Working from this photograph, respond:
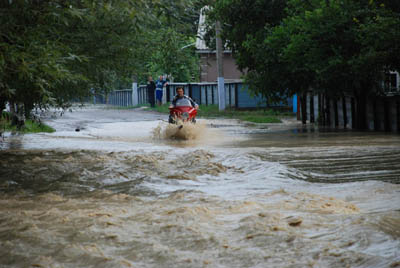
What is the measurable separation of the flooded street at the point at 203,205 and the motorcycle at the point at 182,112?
352cm

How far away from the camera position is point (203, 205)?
8500 millimetres

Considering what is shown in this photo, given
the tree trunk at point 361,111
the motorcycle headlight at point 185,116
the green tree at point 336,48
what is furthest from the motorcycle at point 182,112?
the tree trunk at point 361,111

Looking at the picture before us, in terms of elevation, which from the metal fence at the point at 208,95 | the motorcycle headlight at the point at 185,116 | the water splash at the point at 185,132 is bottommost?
the water splash at the point at 185,132

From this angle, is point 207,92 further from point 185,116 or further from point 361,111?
point 185,116

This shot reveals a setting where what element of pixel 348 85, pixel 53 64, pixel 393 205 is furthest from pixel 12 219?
pixel 348 85

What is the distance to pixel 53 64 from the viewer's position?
28.5 feet

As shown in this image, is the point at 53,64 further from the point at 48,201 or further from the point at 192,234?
the point at 192,234

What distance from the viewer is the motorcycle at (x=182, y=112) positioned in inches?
806

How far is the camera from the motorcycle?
20469mm

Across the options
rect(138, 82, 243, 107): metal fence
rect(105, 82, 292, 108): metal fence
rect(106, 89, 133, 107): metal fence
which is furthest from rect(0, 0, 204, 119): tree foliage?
rect(106, 89, 133, 107): metal fence

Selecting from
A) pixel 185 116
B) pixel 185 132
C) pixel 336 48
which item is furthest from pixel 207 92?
pixel 336 48

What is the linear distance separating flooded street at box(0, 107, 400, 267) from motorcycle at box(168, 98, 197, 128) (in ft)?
11.6

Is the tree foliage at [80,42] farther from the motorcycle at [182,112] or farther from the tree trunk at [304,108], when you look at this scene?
the tree trunk at [304,108]

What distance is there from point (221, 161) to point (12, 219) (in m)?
6.33
